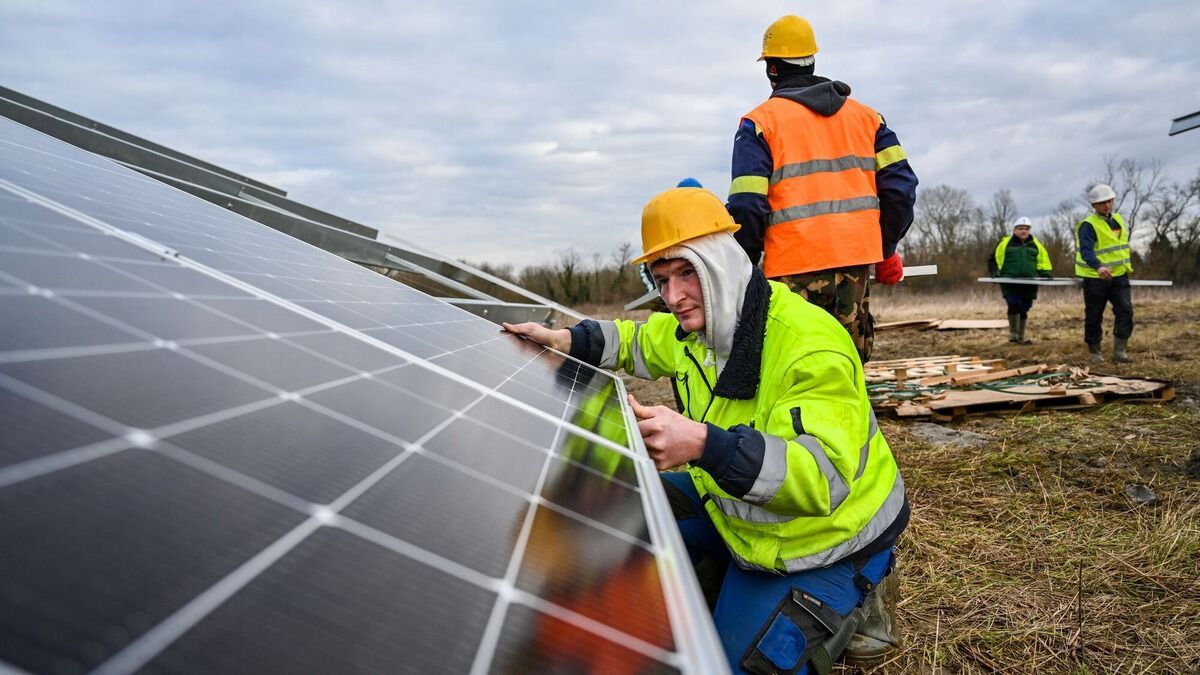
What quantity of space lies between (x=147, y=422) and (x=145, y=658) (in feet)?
1.90

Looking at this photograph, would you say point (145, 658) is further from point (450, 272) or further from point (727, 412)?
point (450, 272)

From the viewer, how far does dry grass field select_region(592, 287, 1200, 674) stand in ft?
11.1

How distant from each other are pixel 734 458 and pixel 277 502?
161 centimetres

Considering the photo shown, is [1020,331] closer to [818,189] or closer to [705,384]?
[818,189]

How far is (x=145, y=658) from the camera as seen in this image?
741mm

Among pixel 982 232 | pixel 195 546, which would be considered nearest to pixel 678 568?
pixel 195 546

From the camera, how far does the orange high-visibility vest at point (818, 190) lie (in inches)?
177

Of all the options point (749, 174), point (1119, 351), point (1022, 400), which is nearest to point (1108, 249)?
point (1119, 351)

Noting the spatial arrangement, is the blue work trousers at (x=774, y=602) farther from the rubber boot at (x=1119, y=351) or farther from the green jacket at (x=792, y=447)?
the rubber boot at (x=1119, y=351)

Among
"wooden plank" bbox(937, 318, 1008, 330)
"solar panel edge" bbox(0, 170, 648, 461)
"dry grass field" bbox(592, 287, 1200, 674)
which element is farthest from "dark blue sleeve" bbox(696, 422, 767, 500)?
"wooden plank" bbox(937, 318, 1008, 330)

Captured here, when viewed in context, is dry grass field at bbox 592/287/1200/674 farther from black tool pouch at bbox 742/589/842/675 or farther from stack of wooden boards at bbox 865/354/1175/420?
black tool pouch at bbox 742/589/842/675

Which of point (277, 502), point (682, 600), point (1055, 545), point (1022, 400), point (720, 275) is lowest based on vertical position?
point (1055, 545)

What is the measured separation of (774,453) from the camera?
2.38 m

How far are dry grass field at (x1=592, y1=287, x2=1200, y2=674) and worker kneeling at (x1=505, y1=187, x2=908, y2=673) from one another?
81cm
